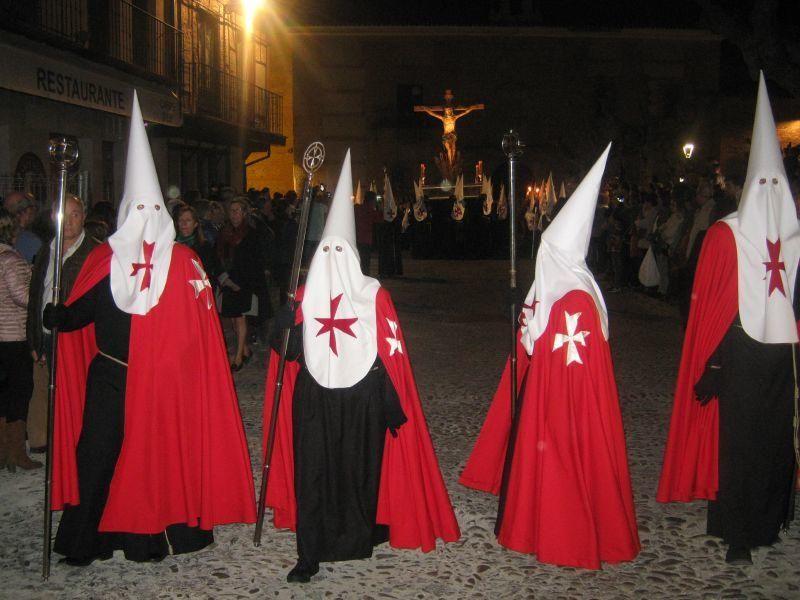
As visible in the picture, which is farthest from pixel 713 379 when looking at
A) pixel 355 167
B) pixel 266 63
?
pixel 355 167

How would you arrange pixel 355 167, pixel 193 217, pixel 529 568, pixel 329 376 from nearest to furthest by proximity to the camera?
pixel 329 376 → pixel 529 568 → pixel 193 217 → pixel 355 167

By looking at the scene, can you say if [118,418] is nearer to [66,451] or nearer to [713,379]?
[66,451]

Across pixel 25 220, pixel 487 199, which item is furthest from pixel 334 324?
pixel 487 199

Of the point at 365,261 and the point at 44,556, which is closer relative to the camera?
the point at 44,556

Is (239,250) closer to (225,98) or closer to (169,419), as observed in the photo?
(169,419)

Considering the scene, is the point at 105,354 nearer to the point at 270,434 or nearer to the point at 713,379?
the point at 270,434

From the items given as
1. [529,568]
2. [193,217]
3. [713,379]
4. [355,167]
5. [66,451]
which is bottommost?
[529,568]

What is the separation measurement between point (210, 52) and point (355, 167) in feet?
42.4

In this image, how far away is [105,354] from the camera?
181 inches

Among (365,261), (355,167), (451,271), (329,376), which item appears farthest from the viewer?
(355,167)

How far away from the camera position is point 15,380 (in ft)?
20.0

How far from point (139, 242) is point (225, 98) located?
Result: 19.3 m

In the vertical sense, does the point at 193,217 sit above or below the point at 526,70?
below

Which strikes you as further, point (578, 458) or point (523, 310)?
point (523, 310)
